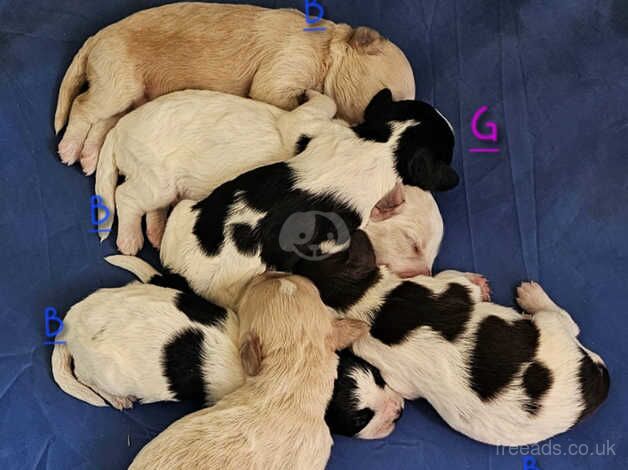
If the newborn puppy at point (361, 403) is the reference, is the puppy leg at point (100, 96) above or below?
above

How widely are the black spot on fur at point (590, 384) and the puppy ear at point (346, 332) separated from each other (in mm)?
1037

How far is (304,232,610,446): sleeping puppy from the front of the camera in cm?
314

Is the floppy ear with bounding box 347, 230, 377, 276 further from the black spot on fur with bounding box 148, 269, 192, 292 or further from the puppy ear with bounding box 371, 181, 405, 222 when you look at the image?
the black spot on fur with bounding box 148, 269, 192, 292

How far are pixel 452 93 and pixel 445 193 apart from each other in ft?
2.25

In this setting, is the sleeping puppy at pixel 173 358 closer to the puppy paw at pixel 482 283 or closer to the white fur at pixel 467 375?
the white fur at pixel 467 375

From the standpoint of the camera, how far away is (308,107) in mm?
3705

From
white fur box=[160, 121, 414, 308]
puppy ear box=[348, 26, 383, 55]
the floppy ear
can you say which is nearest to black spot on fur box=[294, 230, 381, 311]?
the floppy ear

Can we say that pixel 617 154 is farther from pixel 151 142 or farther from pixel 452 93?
pixel 151 142

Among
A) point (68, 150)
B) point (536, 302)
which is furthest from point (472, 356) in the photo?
point (68, 150)

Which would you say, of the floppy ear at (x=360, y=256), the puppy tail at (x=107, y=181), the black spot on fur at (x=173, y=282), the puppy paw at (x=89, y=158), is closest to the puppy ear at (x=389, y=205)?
the floppy ear at (x=360, y=256)

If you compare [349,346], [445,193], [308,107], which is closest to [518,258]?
[445,193]

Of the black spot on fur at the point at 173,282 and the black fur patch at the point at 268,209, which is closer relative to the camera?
the black fur patch at the point at 268,209

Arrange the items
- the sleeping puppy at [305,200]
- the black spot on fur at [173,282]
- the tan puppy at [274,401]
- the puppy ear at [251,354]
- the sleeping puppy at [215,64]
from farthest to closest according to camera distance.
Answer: the sleeping puppy at [215,64] → the black spot on fur at [173,282] → the sleeping puppy at [305,200] → the puppy ear at [251,354] → the tan puppy at [274,401]

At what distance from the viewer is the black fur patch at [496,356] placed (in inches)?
123
